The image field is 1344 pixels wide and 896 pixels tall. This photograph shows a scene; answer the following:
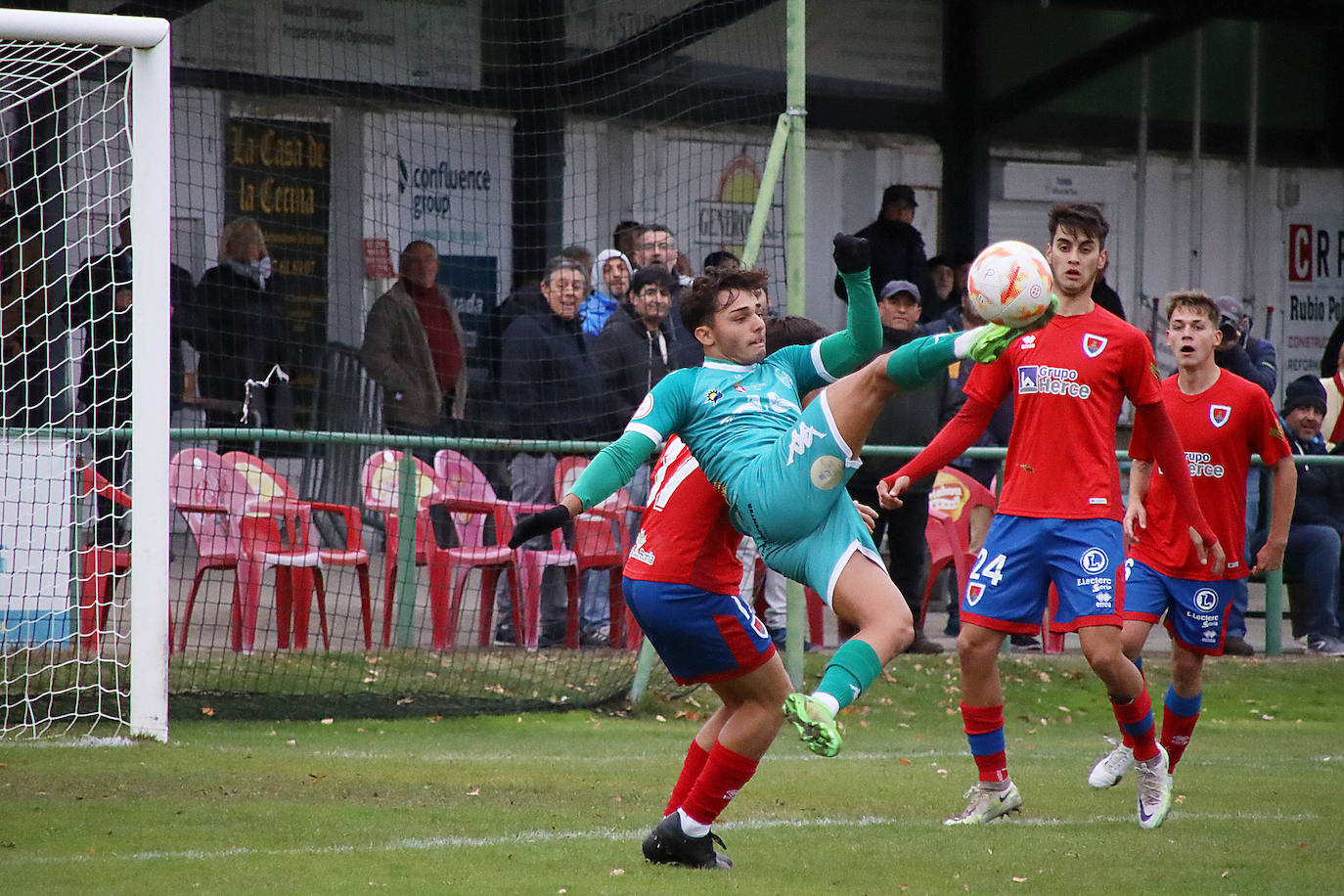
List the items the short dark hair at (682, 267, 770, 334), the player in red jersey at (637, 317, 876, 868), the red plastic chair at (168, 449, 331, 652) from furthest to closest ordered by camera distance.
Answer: the red plastic chair at (168, 449, 331, 652) → the short dark hair at (682, 267, 770, 334) → the player in red jersey at (637, 317, 876, 868)

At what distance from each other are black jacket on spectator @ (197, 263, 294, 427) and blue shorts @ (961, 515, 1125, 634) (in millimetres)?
6328

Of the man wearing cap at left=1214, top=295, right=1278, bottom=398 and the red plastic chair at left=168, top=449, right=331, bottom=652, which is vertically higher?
the man wearing cap at left=1214, top=295, right=1278, bottom=398

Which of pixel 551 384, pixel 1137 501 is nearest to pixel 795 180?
pixel 551 384

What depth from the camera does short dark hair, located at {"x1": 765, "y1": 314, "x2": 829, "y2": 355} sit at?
7.05 meters

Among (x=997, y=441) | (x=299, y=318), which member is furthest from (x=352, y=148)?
(x=997, y=441)

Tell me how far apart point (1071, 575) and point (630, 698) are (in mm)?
3905

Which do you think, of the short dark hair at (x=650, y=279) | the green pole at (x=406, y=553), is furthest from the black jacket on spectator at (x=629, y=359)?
the green pole at (x=406, y=553)

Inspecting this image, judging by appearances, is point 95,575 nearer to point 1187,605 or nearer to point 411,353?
point 411,353

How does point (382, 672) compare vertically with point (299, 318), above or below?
below

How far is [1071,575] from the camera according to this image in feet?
21.9

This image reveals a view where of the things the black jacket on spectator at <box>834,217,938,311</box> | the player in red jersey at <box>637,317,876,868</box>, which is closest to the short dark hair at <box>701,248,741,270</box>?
the black jacket on spectator at <box>834,217,938,311</box>

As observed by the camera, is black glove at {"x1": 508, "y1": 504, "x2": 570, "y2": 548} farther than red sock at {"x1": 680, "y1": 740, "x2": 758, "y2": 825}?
No

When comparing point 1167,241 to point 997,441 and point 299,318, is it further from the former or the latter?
point 299,318

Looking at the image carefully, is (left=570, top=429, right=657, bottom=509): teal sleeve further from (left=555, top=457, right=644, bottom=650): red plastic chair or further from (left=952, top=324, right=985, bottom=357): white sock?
(left=555, top=457, right=644, bottom=650): red plastic chair
